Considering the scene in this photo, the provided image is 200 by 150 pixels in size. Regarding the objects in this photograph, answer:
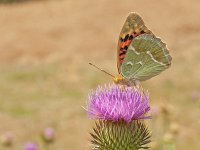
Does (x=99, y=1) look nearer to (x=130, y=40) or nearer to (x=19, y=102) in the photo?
(x=19, y=102)

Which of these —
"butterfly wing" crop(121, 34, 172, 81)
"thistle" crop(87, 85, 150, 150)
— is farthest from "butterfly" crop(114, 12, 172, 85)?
"thistle" crop(87, 85, 150, 150)

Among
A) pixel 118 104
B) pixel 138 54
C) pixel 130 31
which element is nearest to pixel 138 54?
pixel 138 54

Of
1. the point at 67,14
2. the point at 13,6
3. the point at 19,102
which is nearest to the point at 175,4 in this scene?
the point at 67,14

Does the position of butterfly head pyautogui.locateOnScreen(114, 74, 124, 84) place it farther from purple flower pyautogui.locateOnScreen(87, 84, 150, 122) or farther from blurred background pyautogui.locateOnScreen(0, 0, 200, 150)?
blurred background pyautogui.locateOnScreen(0, 0, 200, 150)

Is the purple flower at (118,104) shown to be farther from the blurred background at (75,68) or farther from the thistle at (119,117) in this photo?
the blurred background at (75,68)

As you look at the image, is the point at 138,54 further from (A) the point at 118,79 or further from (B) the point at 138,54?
(A) the point at 118,79

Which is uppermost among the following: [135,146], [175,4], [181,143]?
[175,4]
